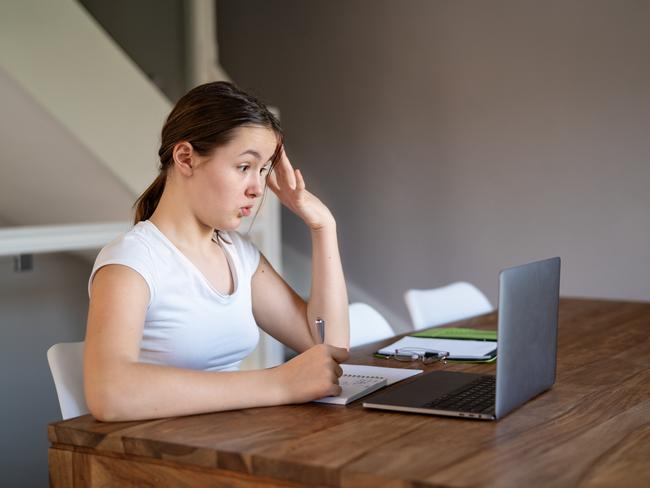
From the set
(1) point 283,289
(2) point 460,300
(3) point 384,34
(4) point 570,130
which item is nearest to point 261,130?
(1) point 283,289

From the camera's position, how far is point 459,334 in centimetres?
210

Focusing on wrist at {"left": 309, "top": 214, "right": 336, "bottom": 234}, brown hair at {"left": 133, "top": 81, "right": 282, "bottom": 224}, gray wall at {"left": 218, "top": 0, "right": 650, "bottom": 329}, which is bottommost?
wrist at {"left": 309, "top": 214, "right": 336, "bottom": 234}

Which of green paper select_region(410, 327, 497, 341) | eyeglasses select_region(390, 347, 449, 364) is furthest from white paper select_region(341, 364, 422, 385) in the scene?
green paper select_region(410, 327, 497, 341)

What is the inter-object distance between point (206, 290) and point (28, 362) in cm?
166

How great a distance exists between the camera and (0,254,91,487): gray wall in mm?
2945

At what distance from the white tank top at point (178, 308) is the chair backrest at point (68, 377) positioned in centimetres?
12

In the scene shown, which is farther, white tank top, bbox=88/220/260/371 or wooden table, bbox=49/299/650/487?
white tank top, bbox=88/220/260/371

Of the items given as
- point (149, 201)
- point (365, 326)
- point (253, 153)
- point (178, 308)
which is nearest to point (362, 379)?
point (178, 308)

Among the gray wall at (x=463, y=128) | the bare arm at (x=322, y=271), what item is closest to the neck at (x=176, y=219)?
the bare arm at (x=322, y=271)

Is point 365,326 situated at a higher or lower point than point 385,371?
higher

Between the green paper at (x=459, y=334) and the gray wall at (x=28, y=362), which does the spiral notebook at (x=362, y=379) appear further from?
the gray wall at (x=28, y=362)

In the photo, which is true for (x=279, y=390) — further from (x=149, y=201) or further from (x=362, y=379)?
(x=149, y=201)

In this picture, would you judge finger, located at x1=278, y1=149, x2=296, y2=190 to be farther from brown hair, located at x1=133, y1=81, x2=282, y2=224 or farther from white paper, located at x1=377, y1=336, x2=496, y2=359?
white paper, located at x1=377, y1=336, x2=496, y2=359

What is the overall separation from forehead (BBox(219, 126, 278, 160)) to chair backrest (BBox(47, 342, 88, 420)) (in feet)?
1.49
